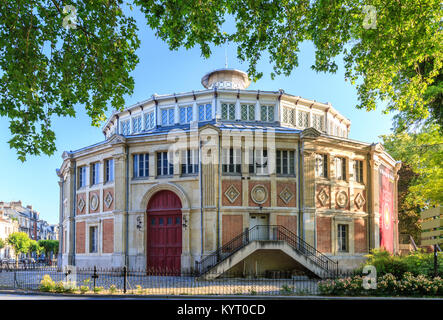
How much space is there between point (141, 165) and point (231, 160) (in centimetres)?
600

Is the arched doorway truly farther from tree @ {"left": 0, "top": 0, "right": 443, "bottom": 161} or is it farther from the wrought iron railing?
tree @ {"left": 0, "top": 0, "right": 443, "bottom": 161}

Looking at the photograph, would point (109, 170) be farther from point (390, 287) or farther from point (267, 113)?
point (390, 287)

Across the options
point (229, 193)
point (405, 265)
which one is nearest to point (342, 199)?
point (229, 193)

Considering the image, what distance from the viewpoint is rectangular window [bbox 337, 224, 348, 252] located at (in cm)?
2639

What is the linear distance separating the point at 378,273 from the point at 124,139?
16906mm

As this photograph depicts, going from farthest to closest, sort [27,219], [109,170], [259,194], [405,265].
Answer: [27,219] < [109,170] < [259,194] < [405,265]

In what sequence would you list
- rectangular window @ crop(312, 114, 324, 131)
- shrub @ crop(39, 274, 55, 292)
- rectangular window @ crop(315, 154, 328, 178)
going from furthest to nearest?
rectangular window @ crop(312, 114, 324, 131), rectangular window @ crop(315, 154, 328, 178), shrub @ crop(39, 274, 55, 292)

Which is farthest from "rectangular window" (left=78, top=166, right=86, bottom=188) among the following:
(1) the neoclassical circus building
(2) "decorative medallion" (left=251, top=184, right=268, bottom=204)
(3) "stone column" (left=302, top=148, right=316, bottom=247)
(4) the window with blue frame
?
(3) "stone column" (left=302, top=148, right=316, bottom=247)

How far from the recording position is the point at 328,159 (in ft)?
87.4

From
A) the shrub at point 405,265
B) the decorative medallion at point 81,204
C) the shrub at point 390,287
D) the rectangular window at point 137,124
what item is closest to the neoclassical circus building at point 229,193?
the decorative medallion at point 81,204

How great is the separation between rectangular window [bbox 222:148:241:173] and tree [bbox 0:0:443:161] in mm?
11054

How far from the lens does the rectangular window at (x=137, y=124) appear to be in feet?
102

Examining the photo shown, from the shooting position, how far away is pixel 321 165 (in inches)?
1038
